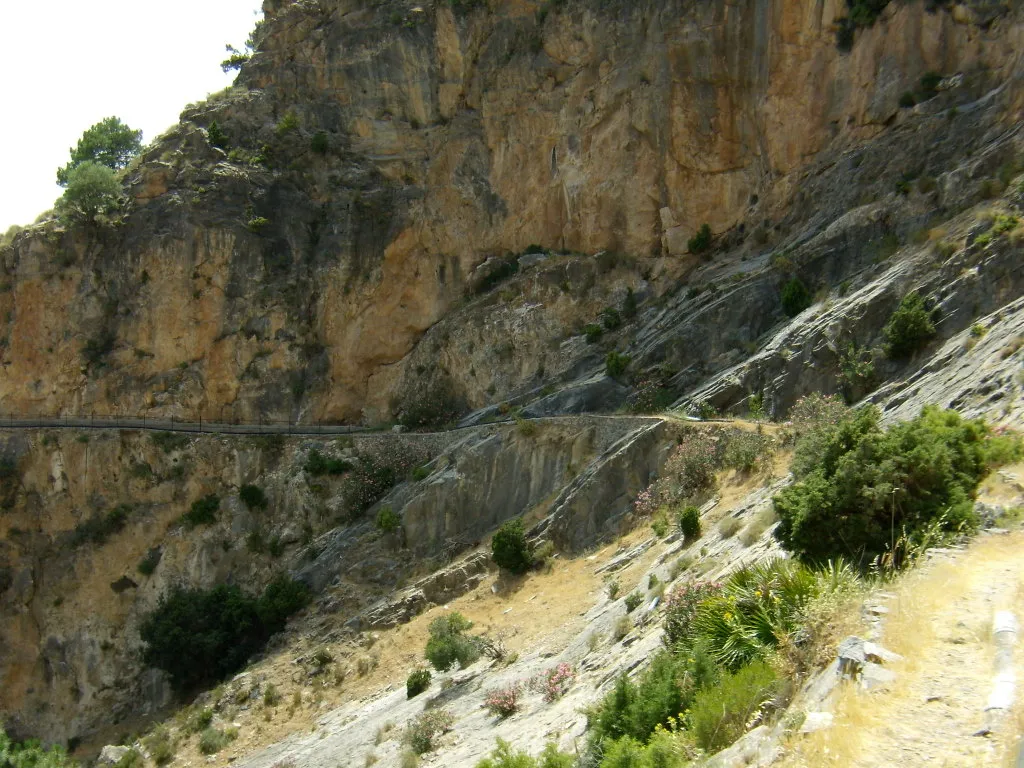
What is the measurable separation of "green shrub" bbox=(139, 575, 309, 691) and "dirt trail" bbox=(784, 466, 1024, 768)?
23.2 metres

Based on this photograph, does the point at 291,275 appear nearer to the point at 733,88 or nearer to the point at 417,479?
the point at 417,479

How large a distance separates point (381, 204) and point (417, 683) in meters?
26.8

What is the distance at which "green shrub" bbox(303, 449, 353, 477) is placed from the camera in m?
34.1

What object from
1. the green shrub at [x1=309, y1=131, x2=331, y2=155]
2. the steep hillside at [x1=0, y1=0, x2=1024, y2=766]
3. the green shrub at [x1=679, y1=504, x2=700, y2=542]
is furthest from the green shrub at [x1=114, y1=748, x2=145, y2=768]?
the green shrub at [x1=309, y1=131, x2=331, y2=155]

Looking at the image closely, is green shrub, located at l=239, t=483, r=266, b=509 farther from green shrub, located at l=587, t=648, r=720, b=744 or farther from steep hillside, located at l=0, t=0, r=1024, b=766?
green shrub, located at l=587, t=648, r=720, b=744

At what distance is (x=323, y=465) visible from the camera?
34469mm

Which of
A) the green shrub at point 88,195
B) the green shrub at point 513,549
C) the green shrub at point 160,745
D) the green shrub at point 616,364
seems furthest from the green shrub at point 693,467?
the green shrub at point 88,195

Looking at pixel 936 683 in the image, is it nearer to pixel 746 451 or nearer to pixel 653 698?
pixel 653 698

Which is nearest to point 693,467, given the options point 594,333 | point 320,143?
point 594,333

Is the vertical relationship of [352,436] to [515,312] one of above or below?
below

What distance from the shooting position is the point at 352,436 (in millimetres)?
35438

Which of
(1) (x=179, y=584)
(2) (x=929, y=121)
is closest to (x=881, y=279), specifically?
(2) (x=929, y=121)

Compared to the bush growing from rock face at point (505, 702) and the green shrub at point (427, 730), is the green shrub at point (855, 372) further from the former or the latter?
the green shrub at point (427, 730)

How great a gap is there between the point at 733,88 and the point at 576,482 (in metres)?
18.0
